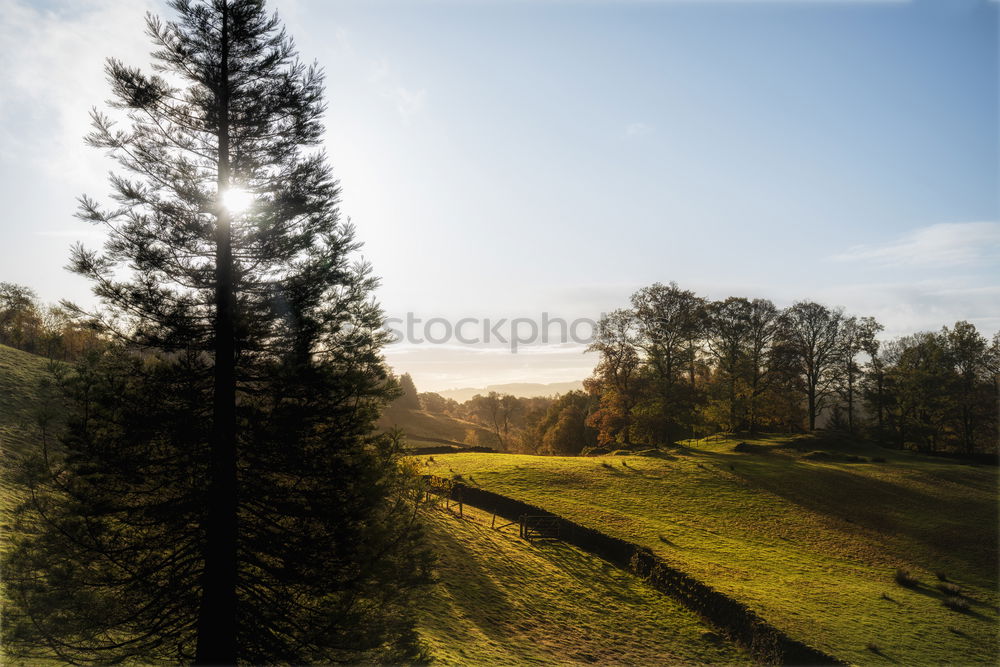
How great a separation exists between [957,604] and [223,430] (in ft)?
93.9

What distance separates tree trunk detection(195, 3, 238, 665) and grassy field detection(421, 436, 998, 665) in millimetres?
10491

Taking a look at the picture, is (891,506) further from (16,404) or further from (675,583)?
(16,404)

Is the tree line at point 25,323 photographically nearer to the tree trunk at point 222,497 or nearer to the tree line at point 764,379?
the tree trunk at point 222,497

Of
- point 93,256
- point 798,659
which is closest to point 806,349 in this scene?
point 798,659

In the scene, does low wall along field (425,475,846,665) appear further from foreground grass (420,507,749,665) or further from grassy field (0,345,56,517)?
grassy field (0,345,56,517)

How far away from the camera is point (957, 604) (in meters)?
20.6

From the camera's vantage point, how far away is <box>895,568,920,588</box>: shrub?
75.5 feet

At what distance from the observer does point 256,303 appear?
35.8 feet

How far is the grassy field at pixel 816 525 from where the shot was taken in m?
18.5

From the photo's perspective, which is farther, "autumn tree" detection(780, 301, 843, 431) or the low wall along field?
"autumn tree" detection(780, 301, 843, 431)

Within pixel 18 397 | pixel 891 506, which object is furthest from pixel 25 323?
pixel 891 506

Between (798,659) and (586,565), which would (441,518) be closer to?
(586,565)

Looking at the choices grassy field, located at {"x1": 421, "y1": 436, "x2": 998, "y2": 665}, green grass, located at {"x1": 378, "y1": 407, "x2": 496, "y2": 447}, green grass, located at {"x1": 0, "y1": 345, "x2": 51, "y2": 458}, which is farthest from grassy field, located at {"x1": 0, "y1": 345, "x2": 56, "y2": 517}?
green grass, located at {"x1": 378, "y1": 407, "x2": 496, "y2": 447}

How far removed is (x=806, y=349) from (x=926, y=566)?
3642 centimetres
